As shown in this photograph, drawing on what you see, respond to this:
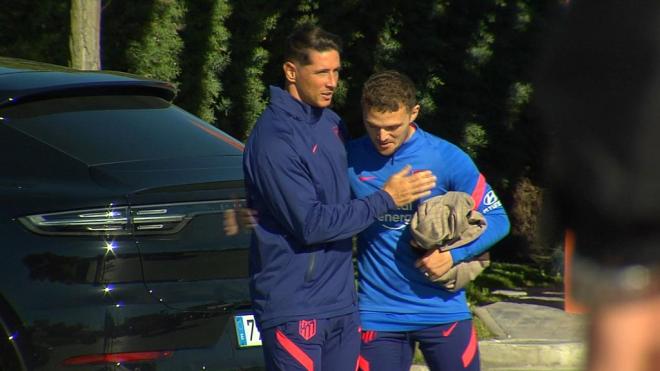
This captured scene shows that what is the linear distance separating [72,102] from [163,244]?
0.88 metres

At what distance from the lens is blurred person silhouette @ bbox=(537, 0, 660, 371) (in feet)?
3.45

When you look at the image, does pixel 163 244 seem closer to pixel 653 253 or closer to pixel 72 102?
pixel 72 102

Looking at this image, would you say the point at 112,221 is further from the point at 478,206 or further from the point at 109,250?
the point at 478,206

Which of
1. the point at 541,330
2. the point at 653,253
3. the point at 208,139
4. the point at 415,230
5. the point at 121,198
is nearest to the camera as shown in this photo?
the point at 653,253

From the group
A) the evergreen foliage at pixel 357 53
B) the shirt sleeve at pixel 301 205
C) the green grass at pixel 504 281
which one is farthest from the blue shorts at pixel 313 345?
the evergreen foliage at pixel 357 53

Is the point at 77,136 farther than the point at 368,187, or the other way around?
the point at 77,136

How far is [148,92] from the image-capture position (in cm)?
548

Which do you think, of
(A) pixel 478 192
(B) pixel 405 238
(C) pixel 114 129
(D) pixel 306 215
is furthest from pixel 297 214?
(C) pixel 114 129

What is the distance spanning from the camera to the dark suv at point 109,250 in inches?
176

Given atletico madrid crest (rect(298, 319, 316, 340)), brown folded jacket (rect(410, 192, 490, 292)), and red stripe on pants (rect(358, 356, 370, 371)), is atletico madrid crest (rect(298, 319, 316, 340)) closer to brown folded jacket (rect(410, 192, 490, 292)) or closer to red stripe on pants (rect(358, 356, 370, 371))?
red stripe on pants (rect(358, 356, 370, 371))

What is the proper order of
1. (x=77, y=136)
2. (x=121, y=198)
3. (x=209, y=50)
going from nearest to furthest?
1. (x=121, y=198)
2. (x=77, y=136)
3. (x=209, y=50)

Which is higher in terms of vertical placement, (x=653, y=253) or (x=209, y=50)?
(x=209, y=50)

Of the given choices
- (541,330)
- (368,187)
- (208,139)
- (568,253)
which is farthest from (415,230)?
(541,330)

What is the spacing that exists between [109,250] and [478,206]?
4.73 ft
